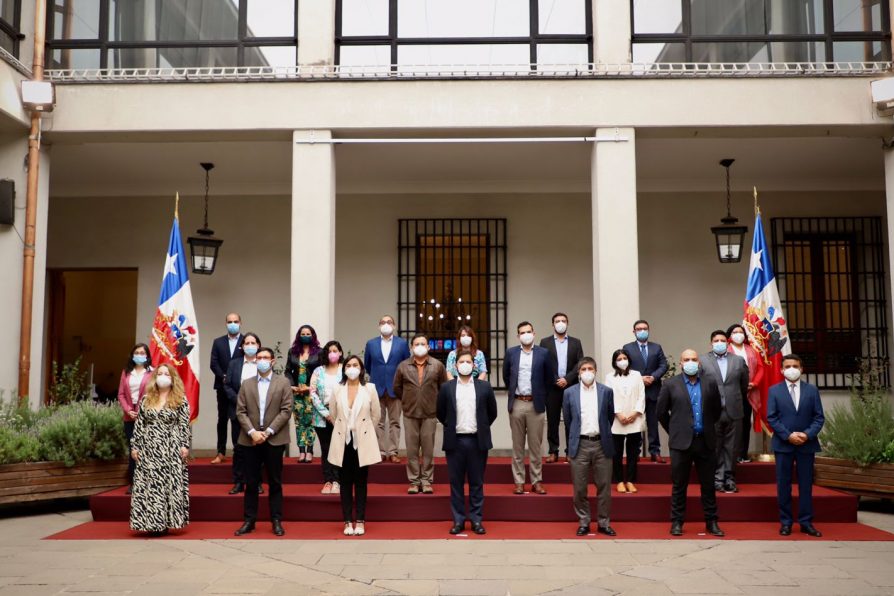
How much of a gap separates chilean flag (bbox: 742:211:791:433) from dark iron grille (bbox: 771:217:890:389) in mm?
2215

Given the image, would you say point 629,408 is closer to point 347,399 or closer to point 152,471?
point 347,399

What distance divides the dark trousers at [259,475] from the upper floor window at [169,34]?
17.3 ft

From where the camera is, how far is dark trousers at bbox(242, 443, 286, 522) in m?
7.48

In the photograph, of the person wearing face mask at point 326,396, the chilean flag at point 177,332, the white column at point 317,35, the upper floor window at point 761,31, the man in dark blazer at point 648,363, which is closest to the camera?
the person wearing face mask at point 326,396

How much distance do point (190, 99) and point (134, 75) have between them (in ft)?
2.72

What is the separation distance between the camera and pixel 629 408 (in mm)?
8211

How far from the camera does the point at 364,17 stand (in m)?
10.6

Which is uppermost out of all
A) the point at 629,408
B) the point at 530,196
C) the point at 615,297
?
the point at 530,196

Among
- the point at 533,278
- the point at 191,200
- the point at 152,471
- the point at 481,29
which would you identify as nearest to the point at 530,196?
the point at 533,278

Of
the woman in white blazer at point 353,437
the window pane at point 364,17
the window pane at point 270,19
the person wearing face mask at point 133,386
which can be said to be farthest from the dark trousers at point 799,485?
the window pane at point 270,19

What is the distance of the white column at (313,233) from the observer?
31.8 ft

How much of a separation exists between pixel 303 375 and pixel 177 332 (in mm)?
2069

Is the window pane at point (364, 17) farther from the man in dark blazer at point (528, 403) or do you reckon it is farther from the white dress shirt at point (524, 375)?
the white dress shirt at point (524, 375)

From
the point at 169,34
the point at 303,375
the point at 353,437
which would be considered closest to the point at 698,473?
the point at 353,437
